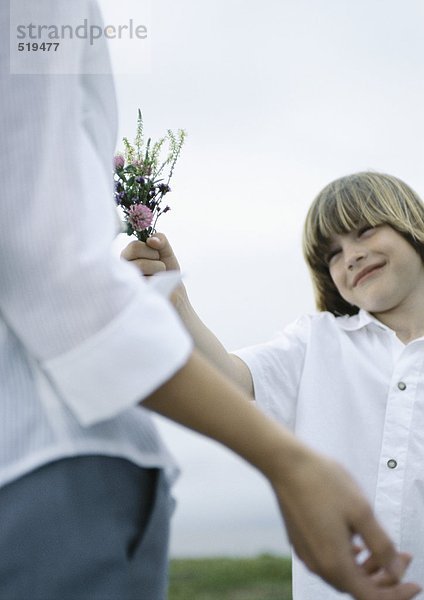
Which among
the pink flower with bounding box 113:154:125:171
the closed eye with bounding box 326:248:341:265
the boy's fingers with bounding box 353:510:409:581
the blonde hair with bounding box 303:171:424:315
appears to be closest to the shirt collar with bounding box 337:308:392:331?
the blonde hair with bounding box 303:171:424:315

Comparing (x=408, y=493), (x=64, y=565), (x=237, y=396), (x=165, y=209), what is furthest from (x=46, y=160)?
(x=408, y=493)

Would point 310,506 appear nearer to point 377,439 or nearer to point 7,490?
point 7,490

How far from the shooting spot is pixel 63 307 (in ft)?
3.04

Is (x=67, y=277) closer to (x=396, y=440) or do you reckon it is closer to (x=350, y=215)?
(x=396, y=440)

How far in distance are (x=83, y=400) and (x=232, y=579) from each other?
8.18 meters

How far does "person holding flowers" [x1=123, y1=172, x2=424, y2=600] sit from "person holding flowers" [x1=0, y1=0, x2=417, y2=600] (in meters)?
1.79

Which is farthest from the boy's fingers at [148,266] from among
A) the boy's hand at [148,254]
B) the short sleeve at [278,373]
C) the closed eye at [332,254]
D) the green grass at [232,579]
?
the green grass at [232,579]

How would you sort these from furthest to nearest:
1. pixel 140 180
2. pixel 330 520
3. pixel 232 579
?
pixel 232 579 → pixel 140 180 → pixel 330 520

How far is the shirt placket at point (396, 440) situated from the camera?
2.92 m

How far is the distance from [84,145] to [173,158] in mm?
1503

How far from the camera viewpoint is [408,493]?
115 inches

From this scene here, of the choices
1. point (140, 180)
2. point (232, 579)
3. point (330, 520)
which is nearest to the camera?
point (330, 520)

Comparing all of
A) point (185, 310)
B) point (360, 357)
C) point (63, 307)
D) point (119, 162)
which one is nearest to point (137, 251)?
point (119, 162)

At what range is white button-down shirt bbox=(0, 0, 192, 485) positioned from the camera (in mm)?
916
